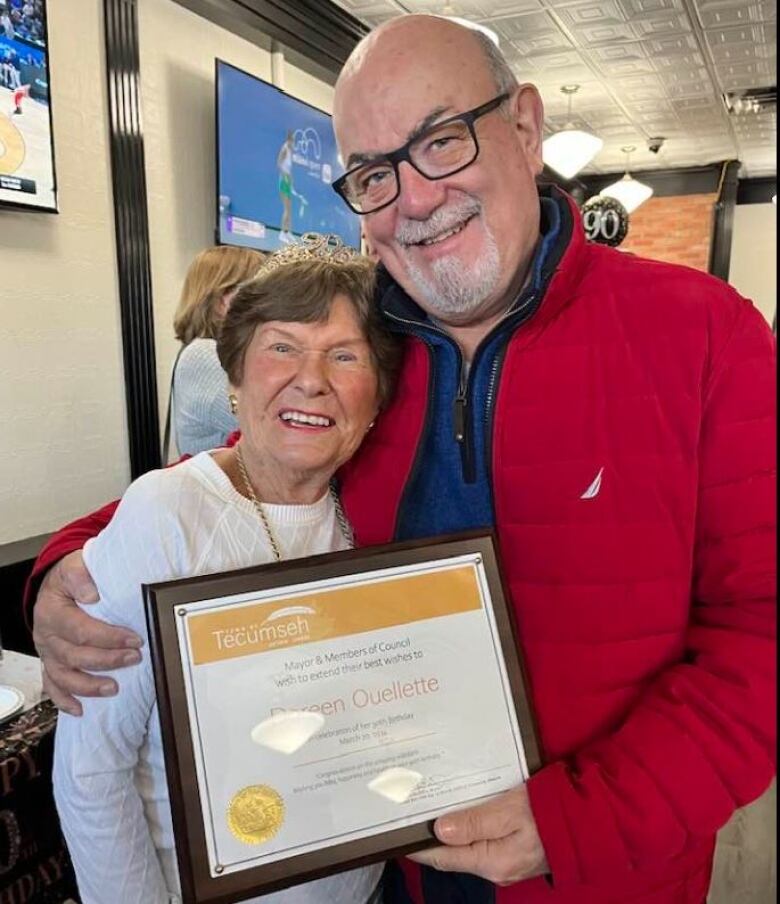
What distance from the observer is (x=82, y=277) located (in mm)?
2930

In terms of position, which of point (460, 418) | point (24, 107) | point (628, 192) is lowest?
point (460, 418)

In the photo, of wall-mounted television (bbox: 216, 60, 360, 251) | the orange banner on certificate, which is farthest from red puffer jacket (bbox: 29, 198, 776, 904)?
wall-mounted television (bbox: 216, 60, 360, 251)

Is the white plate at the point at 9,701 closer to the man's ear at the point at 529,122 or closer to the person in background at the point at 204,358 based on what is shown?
the person in background at the point at 204,358

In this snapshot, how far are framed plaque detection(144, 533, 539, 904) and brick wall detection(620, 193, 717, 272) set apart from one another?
28.9 feet

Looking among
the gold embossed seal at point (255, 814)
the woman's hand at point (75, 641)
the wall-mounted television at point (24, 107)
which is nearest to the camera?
the gold embossed seal at point (255, 814)

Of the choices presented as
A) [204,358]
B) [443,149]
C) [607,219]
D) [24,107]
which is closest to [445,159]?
[443,149]

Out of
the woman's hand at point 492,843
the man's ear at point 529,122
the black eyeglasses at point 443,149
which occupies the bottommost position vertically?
the woman's hand at point 492,843

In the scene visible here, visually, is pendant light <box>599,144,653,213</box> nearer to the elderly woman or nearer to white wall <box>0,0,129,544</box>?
white wall <box>0,0,129,544</box>

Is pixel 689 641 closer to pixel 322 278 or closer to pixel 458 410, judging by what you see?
pixel 458 410

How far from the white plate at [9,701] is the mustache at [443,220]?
1.19 metres

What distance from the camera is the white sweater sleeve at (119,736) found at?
0.98 meters

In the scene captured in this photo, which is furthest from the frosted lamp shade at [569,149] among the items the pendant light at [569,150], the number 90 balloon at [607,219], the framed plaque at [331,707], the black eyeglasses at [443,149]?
the framed plaque at [331,707]

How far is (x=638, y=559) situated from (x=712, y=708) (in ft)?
0.65

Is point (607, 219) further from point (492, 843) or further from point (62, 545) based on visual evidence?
point (492, 843)
